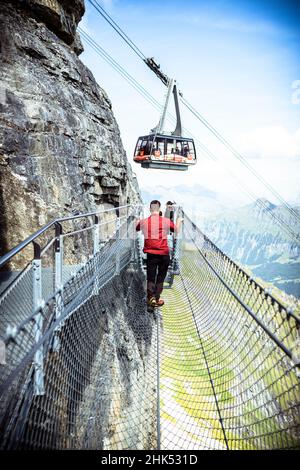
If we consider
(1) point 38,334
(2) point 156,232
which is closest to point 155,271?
(2) point 156,232

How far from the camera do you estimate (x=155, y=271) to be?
216 inches

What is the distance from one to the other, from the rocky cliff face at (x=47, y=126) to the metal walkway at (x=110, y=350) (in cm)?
73

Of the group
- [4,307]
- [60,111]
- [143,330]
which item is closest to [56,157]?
[60,111]

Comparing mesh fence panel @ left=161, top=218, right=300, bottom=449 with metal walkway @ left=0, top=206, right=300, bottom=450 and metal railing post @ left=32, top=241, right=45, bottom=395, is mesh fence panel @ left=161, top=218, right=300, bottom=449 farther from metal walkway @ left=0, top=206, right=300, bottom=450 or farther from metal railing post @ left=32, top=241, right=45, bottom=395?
metal railing post @ left=32, top=241, right=45, bottom=395

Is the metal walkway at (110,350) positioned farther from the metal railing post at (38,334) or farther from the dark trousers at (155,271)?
the dark trousers at (155,271)

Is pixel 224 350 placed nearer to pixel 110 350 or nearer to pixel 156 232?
pixel 110 350

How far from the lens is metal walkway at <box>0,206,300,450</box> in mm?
2326

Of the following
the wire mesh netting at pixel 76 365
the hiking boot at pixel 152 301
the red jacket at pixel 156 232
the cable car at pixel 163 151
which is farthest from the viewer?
the cable car at pixel 163 151

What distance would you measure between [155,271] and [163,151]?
14084 mm

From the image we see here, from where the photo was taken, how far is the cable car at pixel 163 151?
18.3 m

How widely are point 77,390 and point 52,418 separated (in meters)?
0.64

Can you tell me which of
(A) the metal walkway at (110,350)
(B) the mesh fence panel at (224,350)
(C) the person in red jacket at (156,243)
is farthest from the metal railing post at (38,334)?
(C) the person in red jacket at (156,243)
